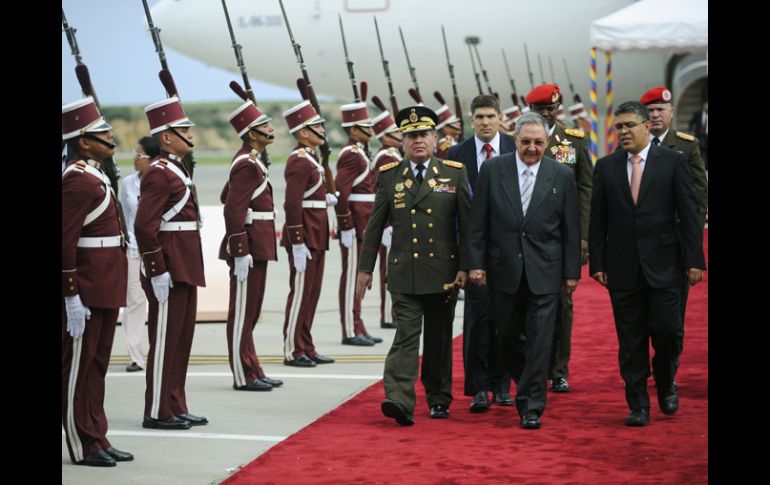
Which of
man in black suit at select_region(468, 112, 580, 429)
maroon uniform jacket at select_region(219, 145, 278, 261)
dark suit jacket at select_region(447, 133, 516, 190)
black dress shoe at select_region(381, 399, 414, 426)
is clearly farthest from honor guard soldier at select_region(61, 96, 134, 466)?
dark suit jacket at select_region(447, 133, 516, 190)

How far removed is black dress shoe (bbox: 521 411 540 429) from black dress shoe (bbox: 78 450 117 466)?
1860 millimetres

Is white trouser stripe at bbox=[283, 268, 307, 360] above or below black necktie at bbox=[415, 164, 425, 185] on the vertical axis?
below

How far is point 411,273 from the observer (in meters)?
6.07

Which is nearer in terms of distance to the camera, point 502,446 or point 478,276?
point 502,446

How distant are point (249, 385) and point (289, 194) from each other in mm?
1305

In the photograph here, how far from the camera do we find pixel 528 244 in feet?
19.4

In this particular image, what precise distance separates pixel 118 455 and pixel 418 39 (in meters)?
16.2

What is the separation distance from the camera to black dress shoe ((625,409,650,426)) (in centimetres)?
588

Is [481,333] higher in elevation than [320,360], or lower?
higher

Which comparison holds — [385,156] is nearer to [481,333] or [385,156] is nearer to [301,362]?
[301,362]

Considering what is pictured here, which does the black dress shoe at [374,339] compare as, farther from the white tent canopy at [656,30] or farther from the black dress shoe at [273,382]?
the white tent canopy at [656,30]

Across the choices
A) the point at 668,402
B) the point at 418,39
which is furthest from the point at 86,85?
the point at 418,39

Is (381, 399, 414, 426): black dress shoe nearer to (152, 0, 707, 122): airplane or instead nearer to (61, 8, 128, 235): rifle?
(61, 8, 128, 235): rifle

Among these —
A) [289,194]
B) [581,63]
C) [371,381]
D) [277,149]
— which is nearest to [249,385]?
[371,381]
